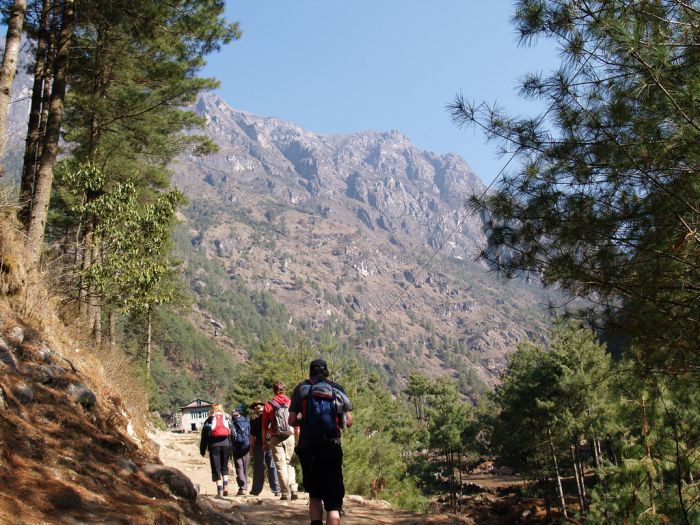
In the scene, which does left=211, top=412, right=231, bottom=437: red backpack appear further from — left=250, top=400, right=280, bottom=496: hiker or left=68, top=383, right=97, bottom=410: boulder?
left=68, top=383, right=97, bottom=410: boulder

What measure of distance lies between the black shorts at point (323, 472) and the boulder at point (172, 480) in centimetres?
131

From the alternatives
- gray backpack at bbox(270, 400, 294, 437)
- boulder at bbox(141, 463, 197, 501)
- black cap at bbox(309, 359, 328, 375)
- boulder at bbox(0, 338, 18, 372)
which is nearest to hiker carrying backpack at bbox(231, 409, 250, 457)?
gray backpack at bbox(270, 400, 294, 437)

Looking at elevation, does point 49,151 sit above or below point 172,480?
above

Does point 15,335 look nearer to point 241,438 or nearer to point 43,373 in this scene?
point 43,373

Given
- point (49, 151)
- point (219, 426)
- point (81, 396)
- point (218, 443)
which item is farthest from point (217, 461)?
point (49, 151)

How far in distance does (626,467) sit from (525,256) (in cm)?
262

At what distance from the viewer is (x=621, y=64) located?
4371 millimetres

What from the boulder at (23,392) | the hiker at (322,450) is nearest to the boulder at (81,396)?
the boulder at (23,392)

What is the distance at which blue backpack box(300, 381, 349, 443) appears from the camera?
13.8 ft

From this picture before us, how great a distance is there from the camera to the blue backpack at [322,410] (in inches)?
166

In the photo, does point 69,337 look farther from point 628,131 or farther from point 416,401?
point 416,401

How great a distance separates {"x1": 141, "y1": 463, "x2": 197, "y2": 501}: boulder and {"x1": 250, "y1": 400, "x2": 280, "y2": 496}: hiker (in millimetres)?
2789

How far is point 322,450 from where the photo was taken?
418cm

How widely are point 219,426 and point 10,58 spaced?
573cm
